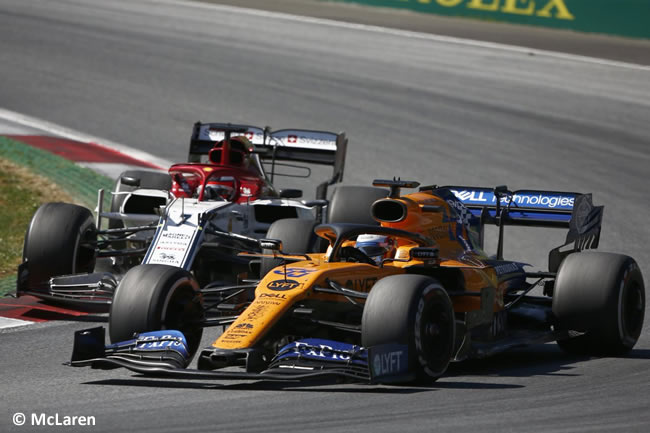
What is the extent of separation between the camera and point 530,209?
11.5 metres

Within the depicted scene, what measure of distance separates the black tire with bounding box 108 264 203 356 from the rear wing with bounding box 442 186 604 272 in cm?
325

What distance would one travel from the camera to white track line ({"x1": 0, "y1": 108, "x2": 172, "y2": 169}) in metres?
19.5

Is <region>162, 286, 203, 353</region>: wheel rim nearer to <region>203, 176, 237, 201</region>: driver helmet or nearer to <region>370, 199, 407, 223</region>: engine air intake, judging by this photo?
<region>370, 199, 407, 223</region>: engine air intake

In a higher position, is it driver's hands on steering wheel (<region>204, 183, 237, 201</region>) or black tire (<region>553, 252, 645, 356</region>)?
driver's hands on steering wheel (<region>204, 183, 237, 201</region>)

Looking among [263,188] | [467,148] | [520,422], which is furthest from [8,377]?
[467,148]

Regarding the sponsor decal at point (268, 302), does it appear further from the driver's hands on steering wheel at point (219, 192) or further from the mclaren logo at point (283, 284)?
the driver's hands on steering wheel at point (219, 192)

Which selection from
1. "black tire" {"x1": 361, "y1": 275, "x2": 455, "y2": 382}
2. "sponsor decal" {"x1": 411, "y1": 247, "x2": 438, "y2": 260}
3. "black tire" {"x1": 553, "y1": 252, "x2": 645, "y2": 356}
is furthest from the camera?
"black tire" {"x1": 553, "y1": 252, "x2": 645, "y2": 356}

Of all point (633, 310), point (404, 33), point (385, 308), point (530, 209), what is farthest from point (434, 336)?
point (404, 33)

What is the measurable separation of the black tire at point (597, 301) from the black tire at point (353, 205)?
3.75m

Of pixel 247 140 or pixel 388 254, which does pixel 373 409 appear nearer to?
pixel 388 254

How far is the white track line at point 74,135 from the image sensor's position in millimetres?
19469

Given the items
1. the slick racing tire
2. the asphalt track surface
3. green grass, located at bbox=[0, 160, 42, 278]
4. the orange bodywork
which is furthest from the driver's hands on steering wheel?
the orange bodywork

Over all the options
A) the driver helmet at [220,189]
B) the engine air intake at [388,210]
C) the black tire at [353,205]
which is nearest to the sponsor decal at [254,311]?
the engine air intake at [388,210]

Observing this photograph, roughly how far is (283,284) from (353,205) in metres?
4.83
